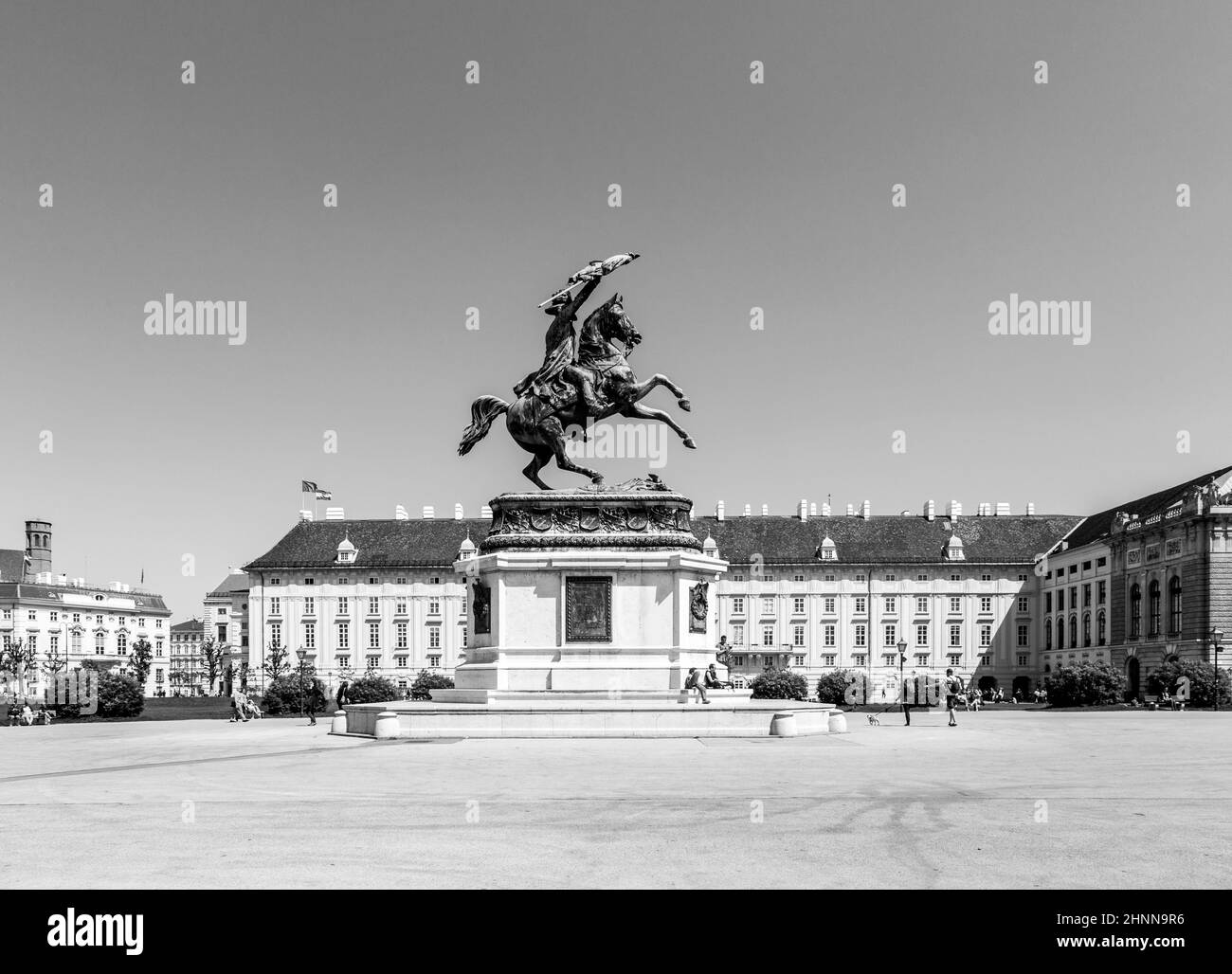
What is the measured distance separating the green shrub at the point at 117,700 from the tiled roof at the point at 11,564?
143 meters

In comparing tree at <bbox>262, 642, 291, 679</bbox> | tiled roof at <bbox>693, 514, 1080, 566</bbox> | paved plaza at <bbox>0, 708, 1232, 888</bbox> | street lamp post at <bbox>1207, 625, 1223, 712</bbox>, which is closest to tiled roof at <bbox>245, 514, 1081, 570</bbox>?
tiled roof at <bbox>693, 514, 1080, 566</bbox>

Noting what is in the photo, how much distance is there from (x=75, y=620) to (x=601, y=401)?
159m

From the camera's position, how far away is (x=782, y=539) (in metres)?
127

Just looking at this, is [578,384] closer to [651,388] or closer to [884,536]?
[651,388]

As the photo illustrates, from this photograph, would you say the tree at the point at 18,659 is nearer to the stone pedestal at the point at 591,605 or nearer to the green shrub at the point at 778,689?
the green shrub at the point at 778,689

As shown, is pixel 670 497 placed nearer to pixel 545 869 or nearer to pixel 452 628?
pixel 545 869

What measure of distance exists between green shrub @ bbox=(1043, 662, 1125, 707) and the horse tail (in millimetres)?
42351

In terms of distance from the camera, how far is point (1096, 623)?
4523 inches

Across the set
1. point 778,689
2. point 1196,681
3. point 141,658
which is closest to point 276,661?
point 141,658

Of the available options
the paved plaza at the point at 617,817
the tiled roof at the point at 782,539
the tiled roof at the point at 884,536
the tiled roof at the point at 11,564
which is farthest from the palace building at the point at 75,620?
the paved plaza at the point at 617,817

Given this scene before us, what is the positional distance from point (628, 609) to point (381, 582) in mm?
96573

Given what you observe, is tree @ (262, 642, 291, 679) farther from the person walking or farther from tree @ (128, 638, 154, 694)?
the person walking

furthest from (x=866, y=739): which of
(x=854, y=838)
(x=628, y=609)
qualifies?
(x=854, y=838)
